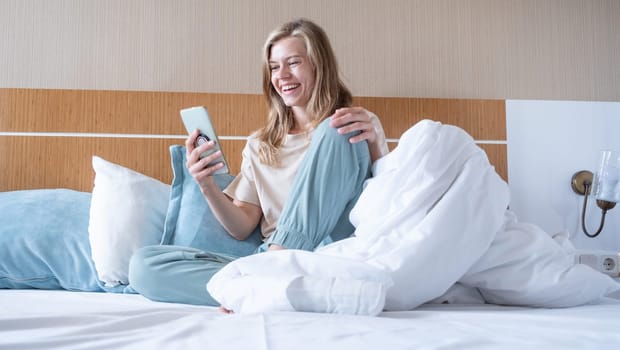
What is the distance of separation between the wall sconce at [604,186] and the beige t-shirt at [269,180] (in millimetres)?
893

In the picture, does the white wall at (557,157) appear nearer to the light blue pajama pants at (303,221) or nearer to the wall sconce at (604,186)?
the wall sconce at (604,186)

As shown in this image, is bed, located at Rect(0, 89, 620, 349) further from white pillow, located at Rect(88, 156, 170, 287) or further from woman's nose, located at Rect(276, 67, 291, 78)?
woman's nose, located at Rect(276, 67, 291, 78)

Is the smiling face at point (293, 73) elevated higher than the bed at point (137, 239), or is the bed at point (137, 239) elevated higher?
the smiling face at point (293, 73)

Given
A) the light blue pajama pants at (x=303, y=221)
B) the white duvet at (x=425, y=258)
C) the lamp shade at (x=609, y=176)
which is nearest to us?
the white duvet at (x=425, y=258)

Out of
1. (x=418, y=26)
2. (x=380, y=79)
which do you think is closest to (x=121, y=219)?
(x=380, y=79)

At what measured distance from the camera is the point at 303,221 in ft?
4.37

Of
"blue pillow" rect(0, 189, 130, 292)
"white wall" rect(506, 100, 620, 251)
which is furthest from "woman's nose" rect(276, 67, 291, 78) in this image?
"white wall" rect(506, 100, 620, 251)

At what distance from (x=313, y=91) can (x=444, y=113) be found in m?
0.61

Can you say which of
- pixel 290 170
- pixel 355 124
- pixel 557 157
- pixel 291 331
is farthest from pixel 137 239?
pixel 557 157

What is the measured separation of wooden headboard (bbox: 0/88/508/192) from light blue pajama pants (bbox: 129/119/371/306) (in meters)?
0.80

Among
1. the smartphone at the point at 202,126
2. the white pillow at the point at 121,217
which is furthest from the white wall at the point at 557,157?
the white pillow at the point at 121,217

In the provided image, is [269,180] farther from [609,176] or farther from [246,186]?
[609,176]

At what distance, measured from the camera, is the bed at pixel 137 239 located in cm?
70

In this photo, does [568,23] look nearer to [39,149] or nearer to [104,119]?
[104,119]
